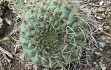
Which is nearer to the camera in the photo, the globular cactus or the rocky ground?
the globular cactus

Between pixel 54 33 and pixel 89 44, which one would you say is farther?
pixel 89 44

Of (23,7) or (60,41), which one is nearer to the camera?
(60,41)

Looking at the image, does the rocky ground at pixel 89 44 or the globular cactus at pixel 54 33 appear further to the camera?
the rocky ground at pixel 89 44

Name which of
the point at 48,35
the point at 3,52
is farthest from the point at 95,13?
the point at 3,52

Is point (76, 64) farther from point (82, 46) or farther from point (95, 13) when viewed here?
point (95, 13)
